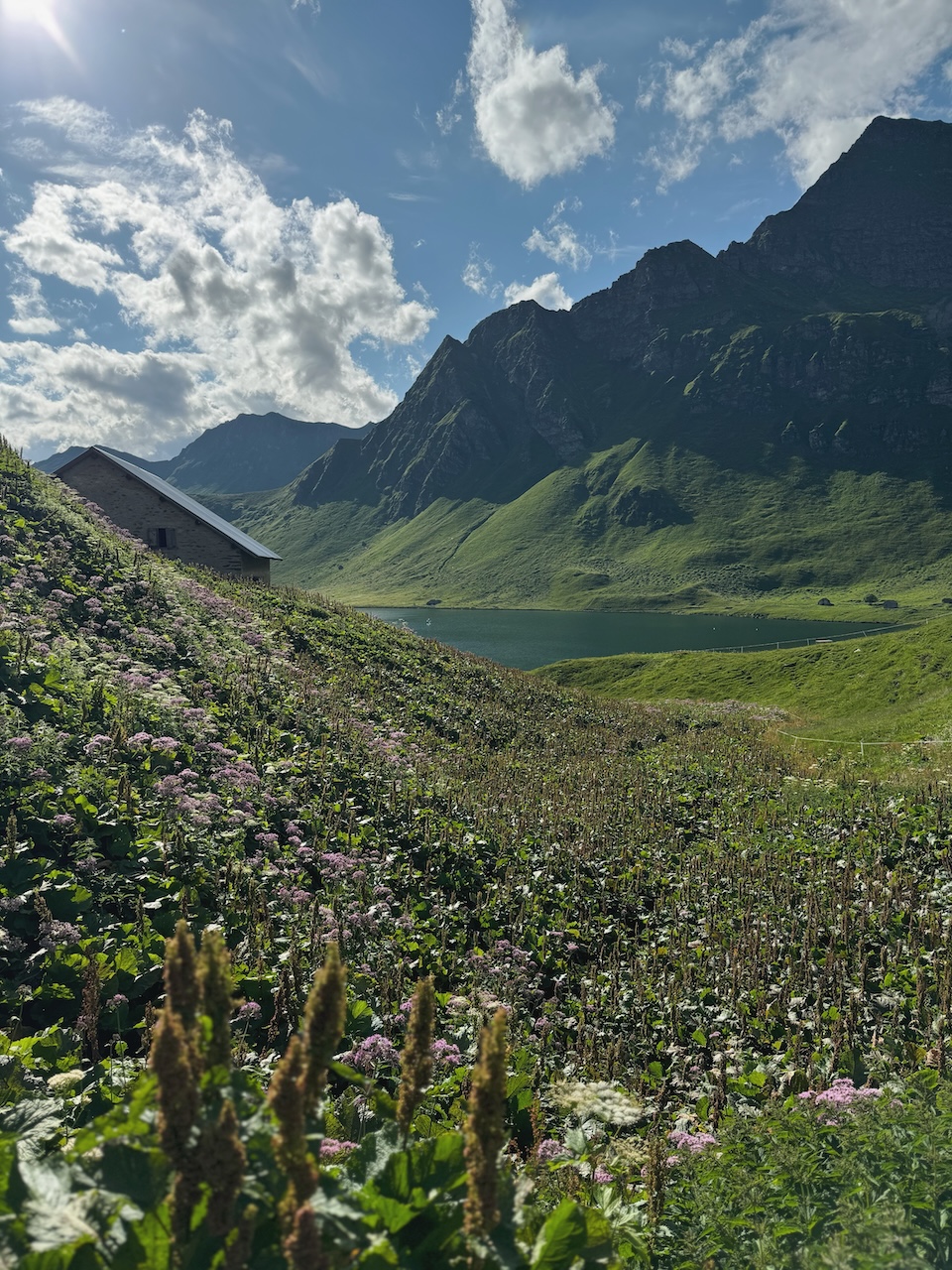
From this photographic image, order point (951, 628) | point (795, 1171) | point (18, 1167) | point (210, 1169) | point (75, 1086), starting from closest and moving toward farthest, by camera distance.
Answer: point (210, 1169), point (18, 1167), point (795, 1171), point (75, 1086), point (951, 628)

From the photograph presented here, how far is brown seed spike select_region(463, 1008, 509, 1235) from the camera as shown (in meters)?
2.22

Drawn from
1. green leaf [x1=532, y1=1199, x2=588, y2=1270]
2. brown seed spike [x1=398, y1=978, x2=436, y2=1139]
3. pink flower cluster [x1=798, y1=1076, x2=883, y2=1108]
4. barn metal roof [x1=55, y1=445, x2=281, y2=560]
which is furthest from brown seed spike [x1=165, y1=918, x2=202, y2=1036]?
barn metal roof [x1=55, y1=445, x2=281, y2=560]

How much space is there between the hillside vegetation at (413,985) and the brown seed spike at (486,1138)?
0.01 metres

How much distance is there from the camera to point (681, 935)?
1124cm

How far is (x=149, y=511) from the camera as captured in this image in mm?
41938

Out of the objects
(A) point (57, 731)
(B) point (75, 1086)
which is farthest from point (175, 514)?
(B) point (75, 1086)

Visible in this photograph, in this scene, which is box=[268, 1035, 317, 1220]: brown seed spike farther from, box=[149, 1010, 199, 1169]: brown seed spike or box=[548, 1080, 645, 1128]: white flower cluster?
box=[548, 1080, 645, 1128]: white flower cluster

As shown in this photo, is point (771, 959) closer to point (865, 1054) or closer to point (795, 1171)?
point (865, 1054)

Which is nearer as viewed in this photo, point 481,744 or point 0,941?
point 0,941

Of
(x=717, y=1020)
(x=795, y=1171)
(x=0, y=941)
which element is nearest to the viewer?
(x=795, y=1171)

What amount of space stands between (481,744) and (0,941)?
57.0 ft

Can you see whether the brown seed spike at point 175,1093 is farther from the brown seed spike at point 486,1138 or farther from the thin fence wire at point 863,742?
the thin fence wire at point 863,742

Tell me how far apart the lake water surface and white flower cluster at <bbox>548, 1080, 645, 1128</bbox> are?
81789 mm

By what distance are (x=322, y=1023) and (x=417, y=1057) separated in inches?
29.0
